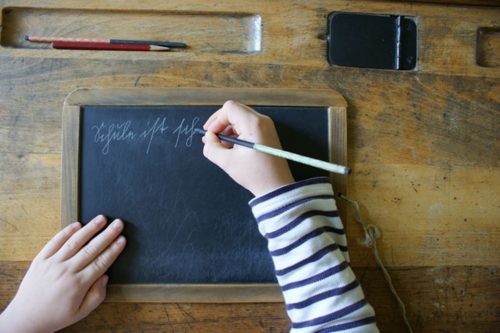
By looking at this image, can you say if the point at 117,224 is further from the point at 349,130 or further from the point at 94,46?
the point at 349,130

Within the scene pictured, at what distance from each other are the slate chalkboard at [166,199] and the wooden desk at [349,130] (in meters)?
0.06

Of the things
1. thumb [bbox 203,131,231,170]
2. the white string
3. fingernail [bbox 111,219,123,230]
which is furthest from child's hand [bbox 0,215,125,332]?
the white string

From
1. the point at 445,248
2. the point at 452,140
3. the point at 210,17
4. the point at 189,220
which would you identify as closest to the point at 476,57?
the point at 452,140

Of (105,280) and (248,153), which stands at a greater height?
(248,153)

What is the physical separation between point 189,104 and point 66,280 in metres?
0.37

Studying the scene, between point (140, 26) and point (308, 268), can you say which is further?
point (140, 26)

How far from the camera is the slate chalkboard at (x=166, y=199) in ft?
2.45

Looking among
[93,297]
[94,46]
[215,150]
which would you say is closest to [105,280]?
[93,297]

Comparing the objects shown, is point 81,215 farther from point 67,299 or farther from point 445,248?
point 445,248

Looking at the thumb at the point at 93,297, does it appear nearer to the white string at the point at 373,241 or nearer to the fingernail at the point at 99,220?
the fingernail at the point at 99,220

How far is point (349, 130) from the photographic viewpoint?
791 mm

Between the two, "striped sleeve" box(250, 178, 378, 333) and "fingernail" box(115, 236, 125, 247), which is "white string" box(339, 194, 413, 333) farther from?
"fingernail" box(115, 236, 125, 247)

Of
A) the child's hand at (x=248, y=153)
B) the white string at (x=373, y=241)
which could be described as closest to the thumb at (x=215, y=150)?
the child's hand at (x=248, y=153)

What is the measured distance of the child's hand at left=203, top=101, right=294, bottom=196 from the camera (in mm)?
687
